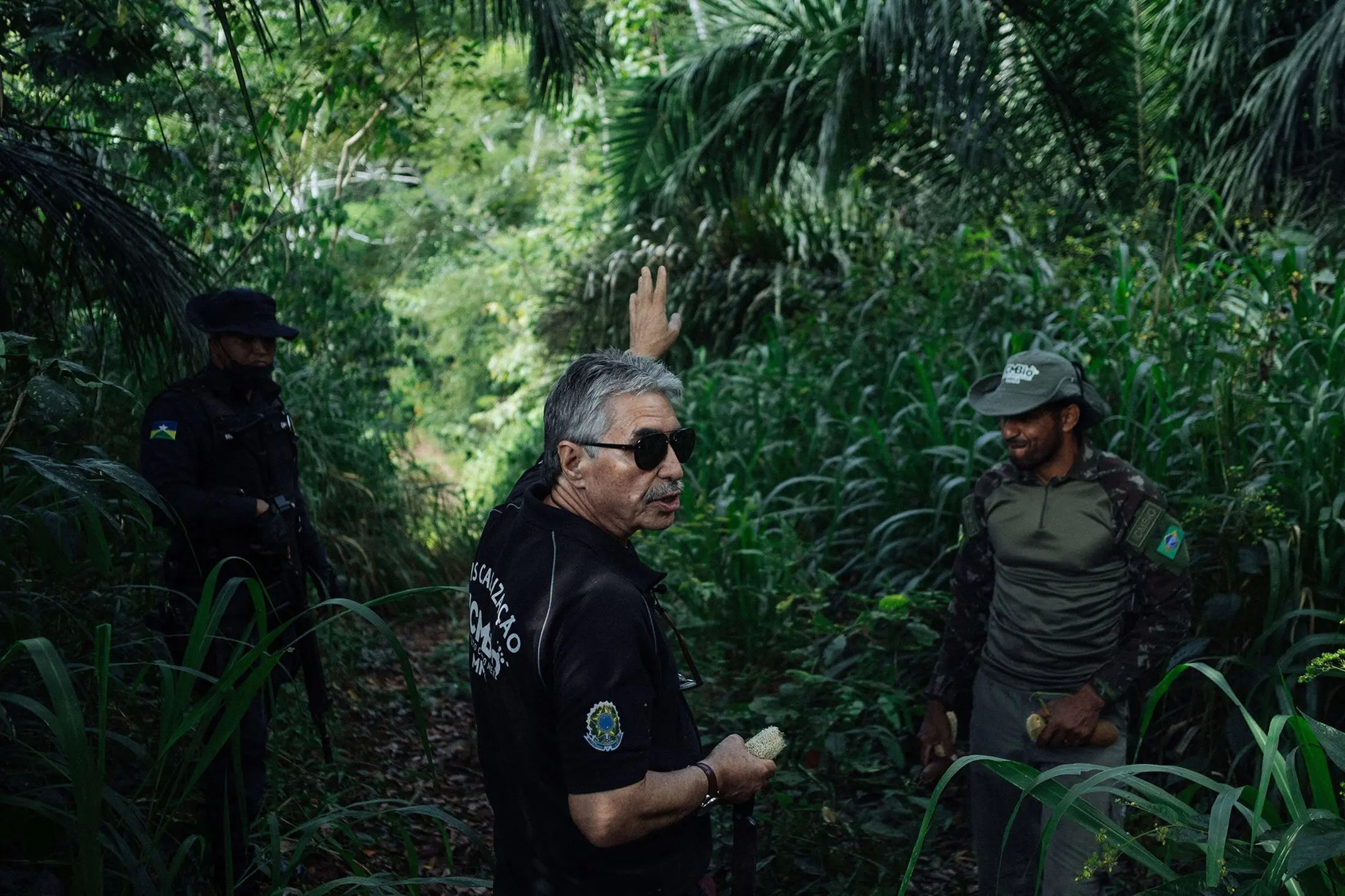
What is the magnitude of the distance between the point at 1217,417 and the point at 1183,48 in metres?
5.83

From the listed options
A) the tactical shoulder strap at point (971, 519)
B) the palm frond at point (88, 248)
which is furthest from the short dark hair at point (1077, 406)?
the palm frond at point (88, 248)

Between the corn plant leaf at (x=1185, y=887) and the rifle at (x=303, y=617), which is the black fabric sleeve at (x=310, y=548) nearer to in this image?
the rifle at (x=303, y=617)

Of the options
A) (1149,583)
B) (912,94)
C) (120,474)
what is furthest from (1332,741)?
(912,94)

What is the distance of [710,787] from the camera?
2119 mm

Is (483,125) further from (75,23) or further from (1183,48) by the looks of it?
(75,23)

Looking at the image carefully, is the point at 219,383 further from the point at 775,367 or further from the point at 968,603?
the point at 775,367

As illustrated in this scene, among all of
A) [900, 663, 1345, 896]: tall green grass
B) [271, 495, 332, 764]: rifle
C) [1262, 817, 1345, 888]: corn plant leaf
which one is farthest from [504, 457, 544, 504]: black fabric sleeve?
[271, 495, 332, 764]: rifle

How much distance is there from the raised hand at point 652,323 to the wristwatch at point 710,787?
1213 mm

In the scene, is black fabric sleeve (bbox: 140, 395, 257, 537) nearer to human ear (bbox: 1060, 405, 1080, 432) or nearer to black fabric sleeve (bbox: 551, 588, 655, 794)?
black fabric sleeve (bbox: 551, 588, 655, 794)

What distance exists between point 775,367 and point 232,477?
4608 millimetres

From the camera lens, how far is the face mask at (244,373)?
430 centimetres

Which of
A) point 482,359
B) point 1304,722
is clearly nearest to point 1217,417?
point 1304,722

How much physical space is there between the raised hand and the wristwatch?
1.21 meters

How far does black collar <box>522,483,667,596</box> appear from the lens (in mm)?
2145
